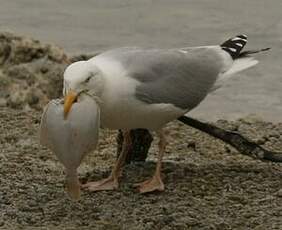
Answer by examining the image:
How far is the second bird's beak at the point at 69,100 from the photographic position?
14.0 ft

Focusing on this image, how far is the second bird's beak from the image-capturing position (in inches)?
169

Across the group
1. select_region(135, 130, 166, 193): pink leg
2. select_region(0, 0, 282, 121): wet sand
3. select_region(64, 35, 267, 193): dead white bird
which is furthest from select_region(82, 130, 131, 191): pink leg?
select_region(0, 0, 282, 121): wet sand

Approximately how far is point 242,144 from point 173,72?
2.03ft

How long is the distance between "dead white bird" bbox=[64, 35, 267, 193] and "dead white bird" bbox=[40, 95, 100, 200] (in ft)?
0.18

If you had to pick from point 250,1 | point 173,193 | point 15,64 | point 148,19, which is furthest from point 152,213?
point 250,1

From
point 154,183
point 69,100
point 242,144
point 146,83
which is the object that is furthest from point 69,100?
point 242,144

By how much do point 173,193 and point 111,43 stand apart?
120 inches

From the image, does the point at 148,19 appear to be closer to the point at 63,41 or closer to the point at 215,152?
the point at 63,41

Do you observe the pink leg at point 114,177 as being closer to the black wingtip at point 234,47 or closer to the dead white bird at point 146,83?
the dead white bird at point 146,83

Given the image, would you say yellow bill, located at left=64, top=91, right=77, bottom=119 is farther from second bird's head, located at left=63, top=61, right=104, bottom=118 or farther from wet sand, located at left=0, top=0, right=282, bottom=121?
wet sand, located at left=0, top=0, right=282, bottom=121

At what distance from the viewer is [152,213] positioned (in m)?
4.66

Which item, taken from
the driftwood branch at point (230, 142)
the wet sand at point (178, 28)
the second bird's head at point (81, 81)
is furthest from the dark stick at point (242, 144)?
the wet sand at point (178, 28)

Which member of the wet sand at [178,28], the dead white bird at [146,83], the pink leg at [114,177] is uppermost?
the dead white bird at [146,83]

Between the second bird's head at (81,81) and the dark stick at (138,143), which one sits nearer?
the second bird's head at (81,81)
